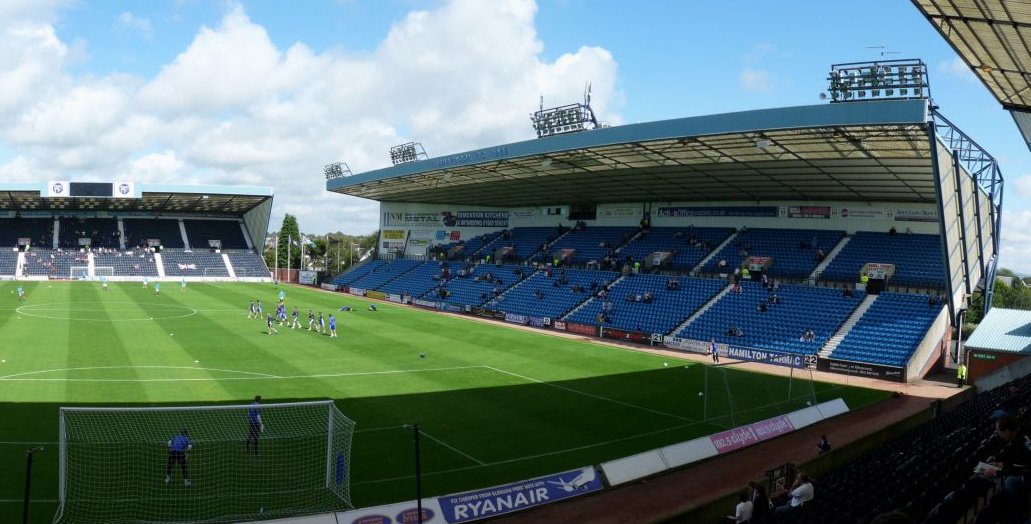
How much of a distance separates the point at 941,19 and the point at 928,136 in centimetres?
1212

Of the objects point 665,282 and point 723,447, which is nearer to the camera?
point 723,447

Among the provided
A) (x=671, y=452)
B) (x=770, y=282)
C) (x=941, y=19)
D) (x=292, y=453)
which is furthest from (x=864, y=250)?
(x=292, y=453)

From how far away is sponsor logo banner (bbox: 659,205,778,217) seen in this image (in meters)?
49.8

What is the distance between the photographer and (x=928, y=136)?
90.0 feet

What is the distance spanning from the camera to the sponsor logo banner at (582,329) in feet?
142

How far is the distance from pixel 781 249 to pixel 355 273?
163 ft

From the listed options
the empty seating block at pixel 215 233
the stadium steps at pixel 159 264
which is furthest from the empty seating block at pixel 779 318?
the empty seating block at pixel 215 233

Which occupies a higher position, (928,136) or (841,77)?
(841,77)

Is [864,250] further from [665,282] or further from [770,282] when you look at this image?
[665,282]

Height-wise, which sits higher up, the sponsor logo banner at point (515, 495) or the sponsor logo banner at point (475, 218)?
the sponsor logo banner at point (475, 218)

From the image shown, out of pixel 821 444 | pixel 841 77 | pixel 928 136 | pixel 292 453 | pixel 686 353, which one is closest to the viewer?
pixel 292 453

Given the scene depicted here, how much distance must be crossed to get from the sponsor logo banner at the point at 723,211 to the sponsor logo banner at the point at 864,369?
61.2 feet

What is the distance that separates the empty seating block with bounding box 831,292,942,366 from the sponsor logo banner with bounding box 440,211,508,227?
42.7m

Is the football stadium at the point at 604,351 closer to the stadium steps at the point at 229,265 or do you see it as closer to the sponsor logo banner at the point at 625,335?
the sponsor logo banner at the point at 625,335
